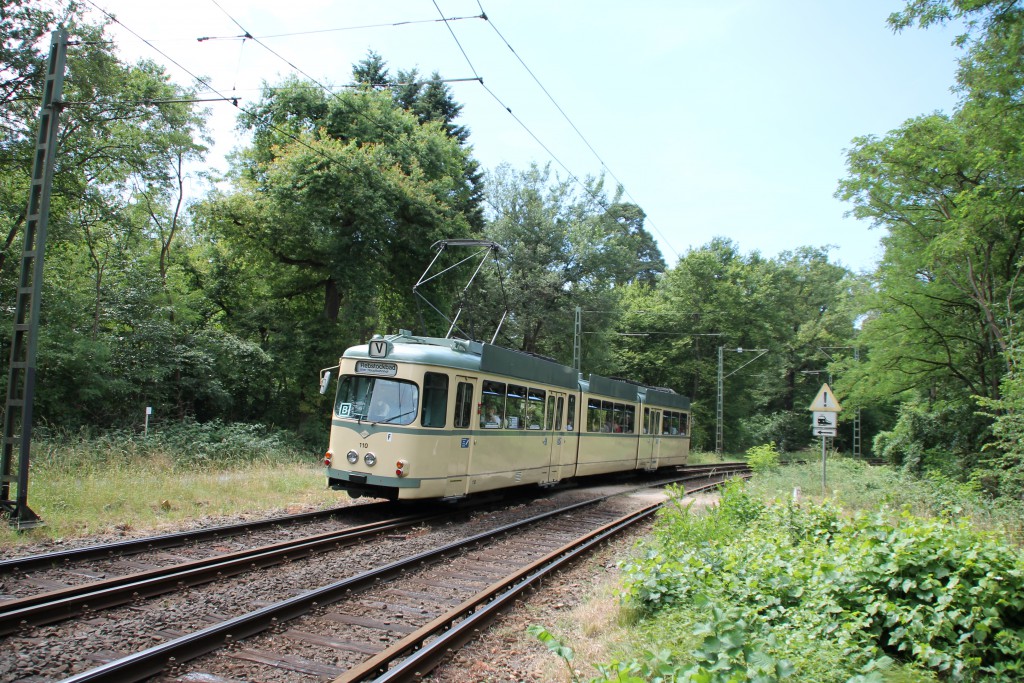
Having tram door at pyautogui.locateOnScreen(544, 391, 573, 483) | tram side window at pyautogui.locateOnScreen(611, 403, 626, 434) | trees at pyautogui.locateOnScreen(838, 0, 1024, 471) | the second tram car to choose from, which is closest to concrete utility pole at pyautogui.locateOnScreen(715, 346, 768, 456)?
trees at pyautogui.locateOnScreen(838, 0, 1024, 471)

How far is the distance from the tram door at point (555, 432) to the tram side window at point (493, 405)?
2314 millimetres

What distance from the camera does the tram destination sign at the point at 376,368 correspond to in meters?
11.2

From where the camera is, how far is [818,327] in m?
50.7

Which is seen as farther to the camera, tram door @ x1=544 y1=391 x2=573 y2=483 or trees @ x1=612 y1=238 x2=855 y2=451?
trees @ x1=612 y1=238 x2=855 y2=451

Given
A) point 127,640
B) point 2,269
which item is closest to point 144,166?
point 2,269

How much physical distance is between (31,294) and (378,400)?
17.1ft

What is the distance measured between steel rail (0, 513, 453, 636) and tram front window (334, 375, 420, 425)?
2.24 meters

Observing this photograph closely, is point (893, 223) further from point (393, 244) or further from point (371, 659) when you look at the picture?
point (371, 659)

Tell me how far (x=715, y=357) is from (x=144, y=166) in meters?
34.8

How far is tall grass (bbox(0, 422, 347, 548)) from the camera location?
31.8ft

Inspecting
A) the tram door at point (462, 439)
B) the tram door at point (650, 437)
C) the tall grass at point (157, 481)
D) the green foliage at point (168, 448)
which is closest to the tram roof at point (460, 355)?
the tram door at point (462, 439)

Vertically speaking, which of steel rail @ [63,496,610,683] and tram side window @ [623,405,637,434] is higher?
tram side window @ [623,405,637,434]

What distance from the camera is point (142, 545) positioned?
8055 millimetres

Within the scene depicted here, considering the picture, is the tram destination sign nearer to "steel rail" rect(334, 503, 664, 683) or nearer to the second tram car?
the second tram car
